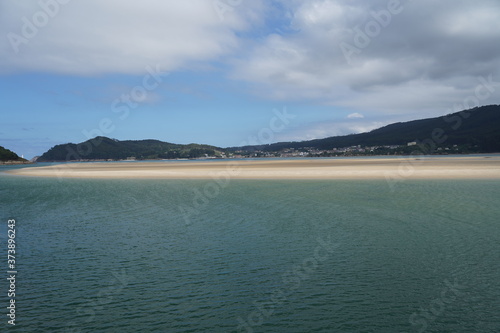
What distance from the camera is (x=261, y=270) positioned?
480 inches

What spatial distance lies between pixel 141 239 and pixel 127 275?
15.3 feet

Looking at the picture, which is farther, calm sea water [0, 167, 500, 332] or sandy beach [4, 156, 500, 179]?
sandy beach [4, 156, 500, 179]

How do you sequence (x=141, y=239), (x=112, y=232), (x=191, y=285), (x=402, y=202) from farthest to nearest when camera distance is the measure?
(x=402, y=202)
(x=112, y=232)
(x=141, y=239)
(x=191, y=285)

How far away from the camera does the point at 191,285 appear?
1098 cm

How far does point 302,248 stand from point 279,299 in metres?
4.92

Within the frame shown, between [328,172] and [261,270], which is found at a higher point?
[328,172]

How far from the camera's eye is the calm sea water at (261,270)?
875 cm

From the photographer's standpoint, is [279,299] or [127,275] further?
[127,275]

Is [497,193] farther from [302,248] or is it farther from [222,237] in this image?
[222,237]

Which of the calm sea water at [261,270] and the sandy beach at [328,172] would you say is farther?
the sandy beach at [328,172]

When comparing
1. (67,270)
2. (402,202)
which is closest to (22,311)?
(67,270)

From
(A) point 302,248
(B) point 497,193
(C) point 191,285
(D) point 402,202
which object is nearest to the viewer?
(C) point 191,285

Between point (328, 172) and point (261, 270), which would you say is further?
point (328, 172)

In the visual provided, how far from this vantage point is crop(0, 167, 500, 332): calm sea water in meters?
8.75
